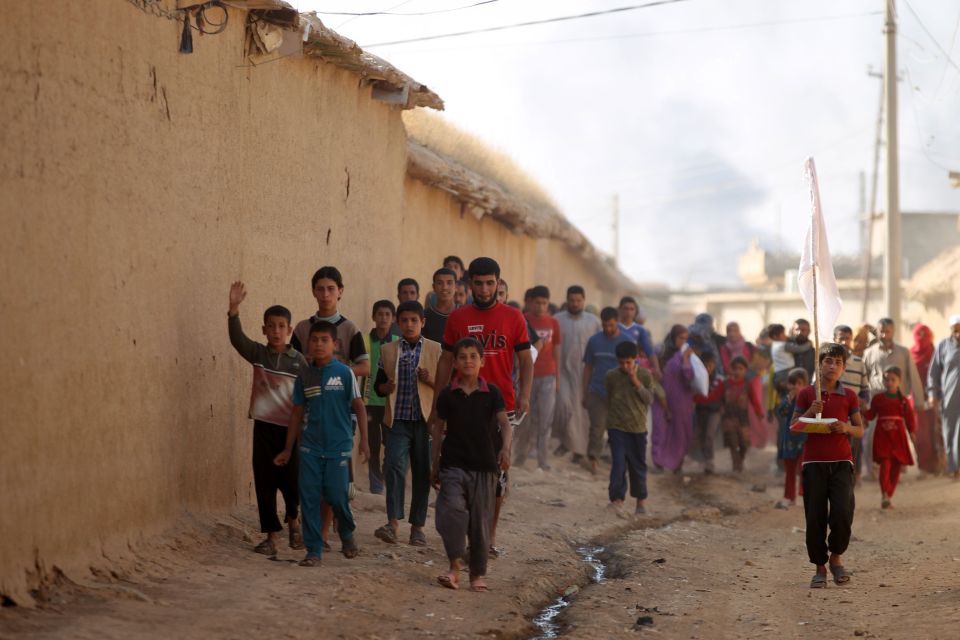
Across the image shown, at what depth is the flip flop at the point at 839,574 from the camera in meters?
8.59

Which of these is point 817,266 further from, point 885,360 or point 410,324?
point 885,360

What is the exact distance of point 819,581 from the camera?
859 centimetres

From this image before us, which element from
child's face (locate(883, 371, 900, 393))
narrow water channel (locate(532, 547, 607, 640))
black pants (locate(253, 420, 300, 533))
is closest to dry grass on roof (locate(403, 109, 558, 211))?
child's face (locate(883, 371, 900, 393))

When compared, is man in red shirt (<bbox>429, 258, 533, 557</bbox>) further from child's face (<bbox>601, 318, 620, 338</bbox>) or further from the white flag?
child's face (<bbox>601, 318, 620, 338</bbox>)

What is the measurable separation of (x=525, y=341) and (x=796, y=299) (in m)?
37.5

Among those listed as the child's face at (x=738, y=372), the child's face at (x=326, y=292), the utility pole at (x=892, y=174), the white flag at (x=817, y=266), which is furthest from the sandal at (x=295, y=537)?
the utility pole at (x=892, y=174)

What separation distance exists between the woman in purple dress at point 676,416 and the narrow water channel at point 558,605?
18.0 feet

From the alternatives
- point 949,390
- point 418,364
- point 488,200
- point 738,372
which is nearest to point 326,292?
point 418,364

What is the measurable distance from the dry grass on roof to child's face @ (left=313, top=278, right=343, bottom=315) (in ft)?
26.8

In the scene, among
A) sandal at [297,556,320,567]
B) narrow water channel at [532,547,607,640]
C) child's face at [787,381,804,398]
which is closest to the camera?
narrow water channel at [532,547,607,640]

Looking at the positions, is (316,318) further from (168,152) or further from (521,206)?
(521,206)

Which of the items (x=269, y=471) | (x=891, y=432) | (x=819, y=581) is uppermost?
(x=891, y=432)

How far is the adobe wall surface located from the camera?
6.43m

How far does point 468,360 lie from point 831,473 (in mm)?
2575
